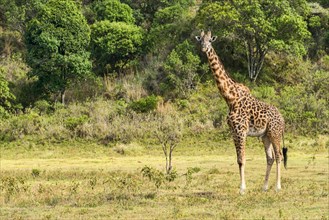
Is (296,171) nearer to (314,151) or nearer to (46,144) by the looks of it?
(314,151)

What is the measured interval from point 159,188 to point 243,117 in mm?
3232

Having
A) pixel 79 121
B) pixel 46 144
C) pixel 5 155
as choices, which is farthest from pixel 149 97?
pixel 5 155

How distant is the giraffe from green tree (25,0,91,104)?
71.7ft

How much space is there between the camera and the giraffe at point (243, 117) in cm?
1808

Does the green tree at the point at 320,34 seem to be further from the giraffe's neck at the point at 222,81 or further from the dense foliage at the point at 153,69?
the giraffe's neck at the point at 222,81

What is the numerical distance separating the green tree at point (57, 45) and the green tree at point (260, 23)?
25.9 feet

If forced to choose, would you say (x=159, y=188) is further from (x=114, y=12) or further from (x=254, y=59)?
(x=114, y=12)

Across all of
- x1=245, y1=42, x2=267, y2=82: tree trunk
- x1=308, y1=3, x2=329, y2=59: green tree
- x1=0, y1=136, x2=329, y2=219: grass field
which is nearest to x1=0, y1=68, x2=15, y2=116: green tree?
x1=0, y1=136, x2=329, y2=219: grass field

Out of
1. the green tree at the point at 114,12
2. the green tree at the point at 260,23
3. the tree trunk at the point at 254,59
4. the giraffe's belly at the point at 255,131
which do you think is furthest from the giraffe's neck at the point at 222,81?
the green tree at the point at 114,12

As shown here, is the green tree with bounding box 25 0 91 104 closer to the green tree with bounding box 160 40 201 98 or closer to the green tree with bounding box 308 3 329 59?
the green tree with bounding box 160 40 201 98

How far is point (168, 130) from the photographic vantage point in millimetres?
30062

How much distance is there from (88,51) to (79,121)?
8.02m

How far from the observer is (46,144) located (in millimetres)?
34562

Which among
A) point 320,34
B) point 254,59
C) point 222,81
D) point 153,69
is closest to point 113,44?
point 153,69
